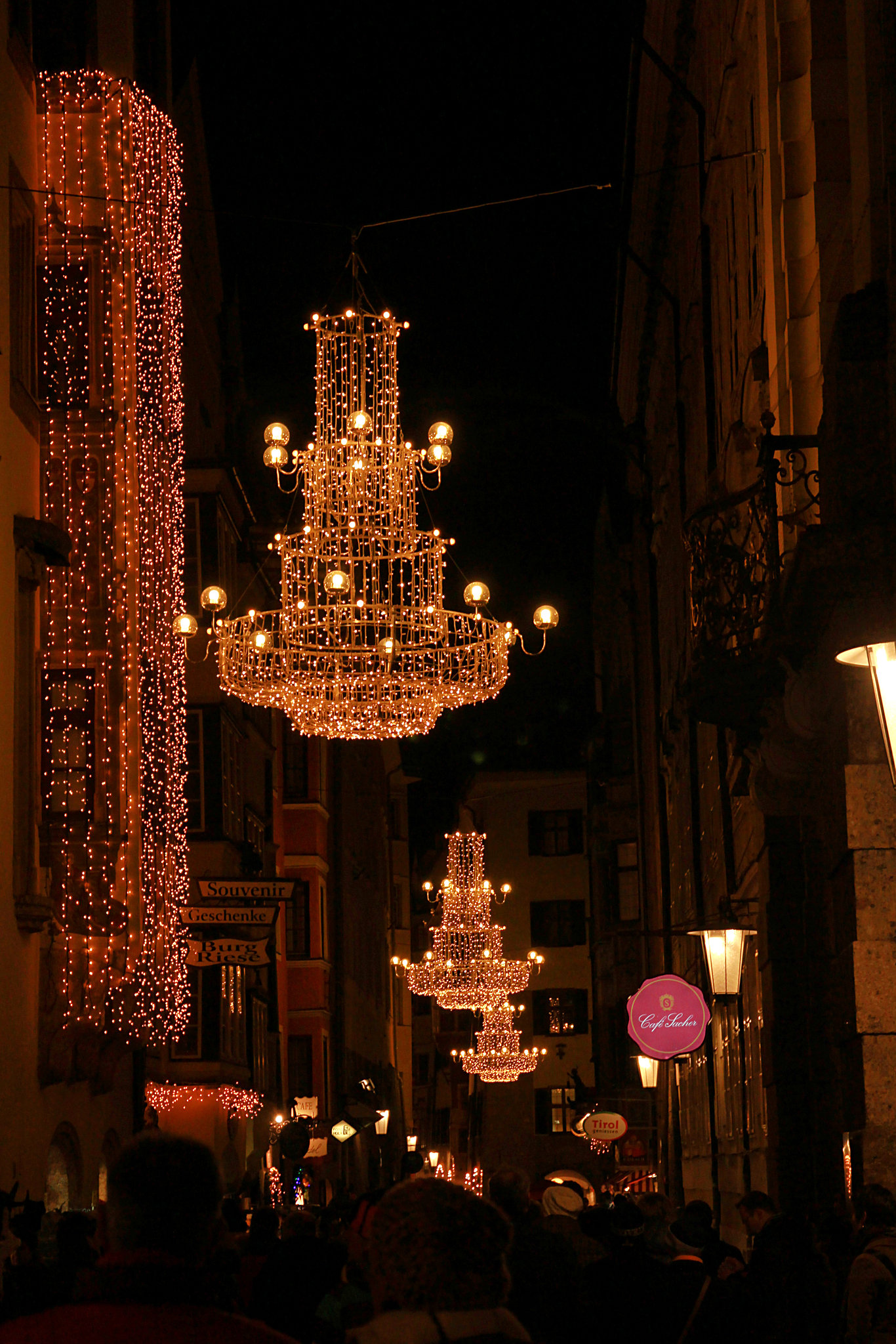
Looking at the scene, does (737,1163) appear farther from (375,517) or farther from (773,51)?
(773,51)

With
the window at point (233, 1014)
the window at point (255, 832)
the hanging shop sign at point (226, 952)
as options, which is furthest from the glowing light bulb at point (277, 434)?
the window at point (255, 832)

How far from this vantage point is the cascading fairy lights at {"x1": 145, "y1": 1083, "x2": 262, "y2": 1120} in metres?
33.4

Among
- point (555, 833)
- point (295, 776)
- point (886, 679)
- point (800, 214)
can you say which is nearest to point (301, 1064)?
point (295, 776)

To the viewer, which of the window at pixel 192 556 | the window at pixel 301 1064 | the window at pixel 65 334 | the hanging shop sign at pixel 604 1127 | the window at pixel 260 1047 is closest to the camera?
the window at pixel 65 334

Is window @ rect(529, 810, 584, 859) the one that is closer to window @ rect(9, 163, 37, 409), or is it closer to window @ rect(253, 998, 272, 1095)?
window @ rect(253, 998, 272, 1095)

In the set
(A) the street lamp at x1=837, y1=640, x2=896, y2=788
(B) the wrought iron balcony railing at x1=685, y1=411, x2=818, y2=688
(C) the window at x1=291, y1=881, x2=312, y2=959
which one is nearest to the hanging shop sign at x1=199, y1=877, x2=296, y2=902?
(B) the wrought iron balcony railing at x1=685, y1=411, x2=818, y2=688

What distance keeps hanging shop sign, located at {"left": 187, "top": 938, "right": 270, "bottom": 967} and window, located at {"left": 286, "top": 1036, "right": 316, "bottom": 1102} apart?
19618 mm

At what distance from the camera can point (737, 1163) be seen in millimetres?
24109

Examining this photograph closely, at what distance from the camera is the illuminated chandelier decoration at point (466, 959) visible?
4128cm

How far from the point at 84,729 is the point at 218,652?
7291 mm

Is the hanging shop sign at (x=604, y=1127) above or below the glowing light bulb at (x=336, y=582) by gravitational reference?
below

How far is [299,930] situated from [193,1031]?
1446 centimetres

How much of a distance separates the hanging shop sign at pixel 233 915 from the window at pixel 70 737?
12.6 feet

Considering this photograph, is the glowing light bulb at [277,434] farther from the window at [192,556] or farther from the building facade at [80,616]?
the window at [192,556]
